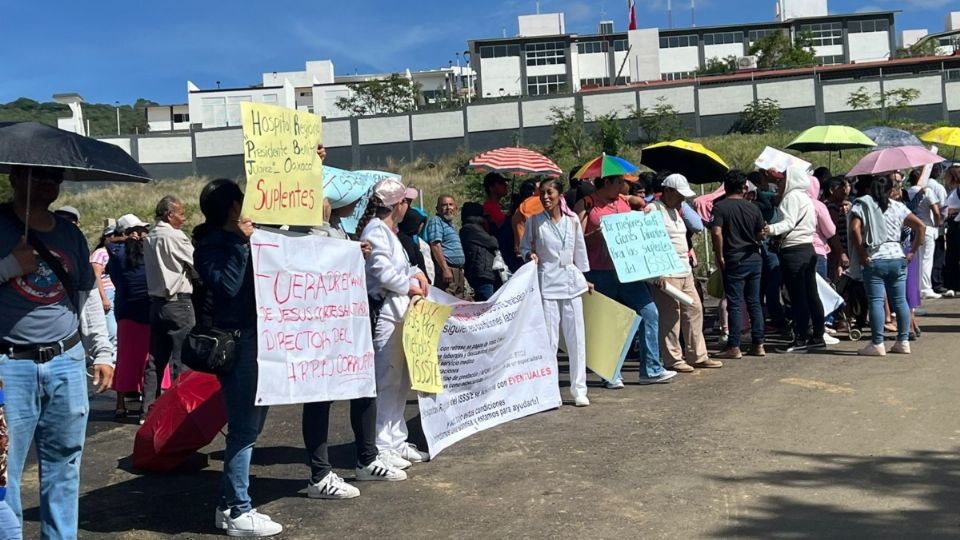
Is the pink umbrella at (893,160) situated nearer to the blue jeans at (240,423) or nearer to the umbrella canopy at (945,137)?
the umbrella canopy at (945,137)

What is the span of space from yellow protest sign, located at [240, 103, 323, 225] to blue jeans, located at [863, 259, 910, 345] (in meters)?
6.54

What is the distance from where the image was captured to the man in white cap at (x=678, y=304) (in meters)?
9.84

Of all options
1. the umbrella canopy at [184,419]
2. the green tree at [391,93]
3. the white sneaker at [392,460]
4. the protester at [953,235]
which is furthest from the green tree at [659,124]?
the umbrella canopy at [184,419]

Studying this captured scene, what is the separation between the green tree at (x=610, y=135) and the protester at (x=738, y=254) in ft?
108

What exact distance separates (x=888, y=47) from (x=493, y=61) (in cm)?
3834

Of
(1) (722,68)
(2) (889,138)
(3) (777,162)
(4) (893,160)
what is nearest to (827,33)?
(1) (722,68)

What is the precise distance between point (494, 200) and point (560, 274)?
3.38 meters

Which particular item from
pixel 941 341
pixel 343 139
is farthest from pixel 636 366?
pixel 343 139

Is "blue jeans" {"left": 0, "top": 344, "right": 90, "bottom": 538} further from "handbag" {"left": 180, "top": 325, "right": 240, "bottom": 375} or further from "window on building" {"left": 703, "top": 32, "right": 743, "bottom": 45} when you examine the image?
"window on building" {"left": 703, "top": 32, "right": 743, "bottom": 45}

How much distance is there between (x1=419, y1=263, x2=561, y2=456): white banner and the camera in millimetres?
7230

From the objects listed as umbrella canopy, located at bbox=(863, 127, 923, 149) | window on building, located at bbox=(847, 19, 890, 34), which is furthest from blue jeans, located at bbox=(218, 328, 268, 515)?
window on building, located at bbox=(847, 19, 890, 34)

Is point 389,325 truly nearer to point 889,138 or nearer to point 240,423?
point 240,423

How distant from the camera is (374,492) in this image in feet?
20.4

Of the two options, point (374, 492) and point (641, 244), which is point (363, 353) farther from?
point (641, 244)
